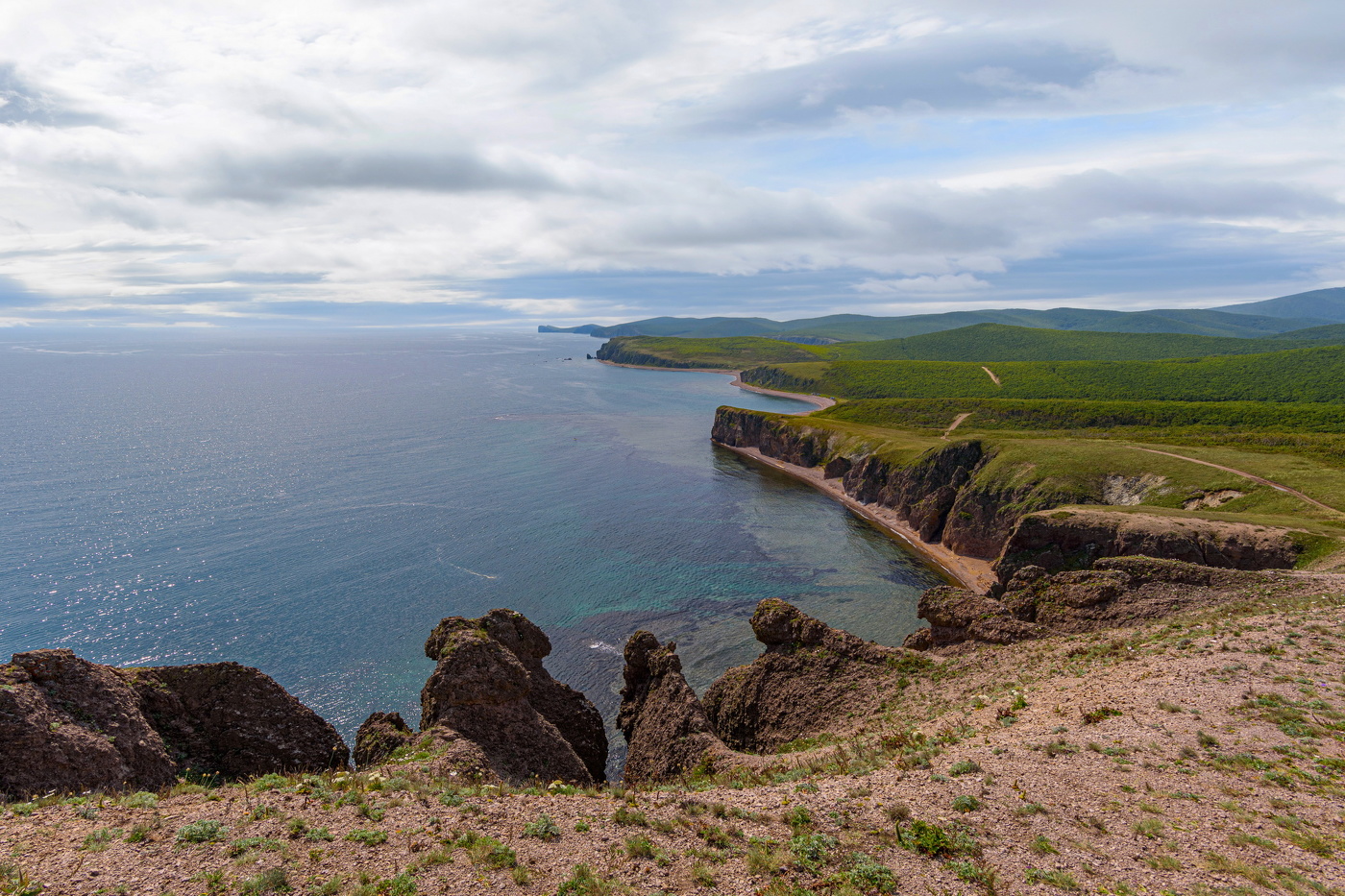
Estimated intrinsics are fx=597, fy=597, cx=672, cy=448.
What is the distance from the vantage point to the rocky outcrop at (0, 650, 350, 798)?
1988 centimetres

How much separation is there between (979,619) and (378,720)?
111ft

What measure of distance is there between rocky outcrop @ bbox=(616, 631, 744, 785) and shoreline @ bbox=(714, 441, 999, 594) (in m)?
43.3

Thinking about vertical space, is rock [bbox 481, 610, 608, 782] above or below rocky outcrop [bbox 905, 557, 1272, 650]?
below

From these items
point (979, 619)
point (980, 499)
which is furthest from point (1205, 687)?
point (980, 499)

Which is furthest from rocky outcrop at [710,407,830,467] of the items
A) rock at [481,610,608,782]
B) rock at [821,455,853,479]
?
rock at [481,610,608,782]

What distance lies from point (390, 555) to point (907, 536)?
72105mm

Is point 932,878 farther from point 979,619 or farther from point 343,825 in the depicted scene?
point 979,619

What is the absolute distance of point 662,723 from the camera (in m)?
32.2

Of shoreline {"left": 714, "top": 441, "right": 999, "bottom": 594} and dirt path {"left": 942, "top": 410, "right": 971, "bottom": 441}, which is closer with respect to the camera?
shoreline {"left": 714, "top": 441, "right": 999, "bottom": 594}

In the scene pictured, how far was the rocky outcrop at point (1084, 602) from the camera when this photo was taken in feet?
116

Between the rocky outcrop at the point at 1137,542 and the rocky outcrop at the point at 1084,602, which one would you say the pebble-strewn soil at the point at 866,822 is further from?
the rocky outcrop at the point at 1137,542

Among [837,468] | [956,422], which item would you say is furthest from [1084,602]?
[956,422]

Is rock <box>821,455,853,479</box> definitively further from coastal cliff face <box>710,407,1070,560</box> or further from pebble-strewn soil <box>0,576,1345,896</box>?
pebble-strewn soil <box>0,576,1345,896</box>

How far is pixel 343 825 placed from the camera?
17281 millimetres
